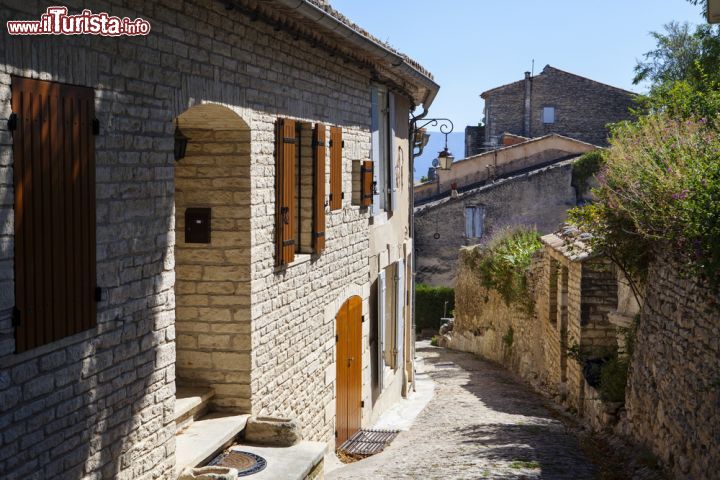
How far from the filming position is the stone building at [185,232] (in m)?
4.61

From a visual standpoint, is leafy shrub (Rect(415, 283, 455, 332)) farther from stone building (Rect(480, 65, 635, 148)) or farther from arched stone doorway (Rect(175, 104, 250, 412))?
arched stone doorway (Rect(175, 104, 250, 412))

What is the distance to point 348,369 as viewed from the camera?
10859mm

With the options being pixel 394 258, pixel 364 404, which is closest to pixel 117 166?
pixel 364 404

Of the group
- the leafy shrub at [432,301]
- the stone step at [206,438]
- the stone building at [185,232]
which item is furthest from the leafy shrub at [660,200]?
the leafy shrub at [432,301]

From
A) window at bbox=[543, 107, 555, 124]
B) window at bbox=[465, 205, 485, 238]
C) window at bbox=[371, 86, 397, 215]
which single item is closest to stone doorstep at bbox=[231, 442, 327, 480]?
window at bbox=[371, 86, 397, 215]

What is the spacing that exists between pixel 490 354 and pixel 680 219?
44.0ft

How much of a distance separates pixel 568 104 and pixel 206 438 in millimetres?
32475

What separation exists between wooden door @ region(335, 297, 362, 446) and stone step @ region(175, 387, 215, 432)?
2884mm

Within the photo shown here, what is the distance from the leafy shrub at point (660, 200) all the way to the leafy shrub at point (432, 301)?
19.1 metres

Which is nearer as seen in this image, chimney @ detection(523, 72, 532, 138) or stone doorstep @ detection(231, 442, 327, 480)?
stone doorstep @ detection(231, 442, 327, 480)

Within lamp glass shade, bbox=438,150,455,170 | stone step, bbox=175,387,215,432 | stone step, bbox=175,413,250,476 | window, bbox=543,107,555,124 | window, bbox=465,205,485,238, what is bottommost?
stone step, bbox=175,413,250,476

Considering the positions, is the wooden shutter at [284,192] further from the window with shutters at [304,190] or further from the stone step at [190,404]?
the stone step at [190,404]

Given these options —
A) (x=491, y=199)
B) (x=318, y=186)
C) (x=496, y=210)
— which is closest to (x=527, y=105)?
(x=491, y=199)

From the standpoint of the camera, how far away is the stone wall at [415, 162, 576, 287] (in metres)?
29.1
